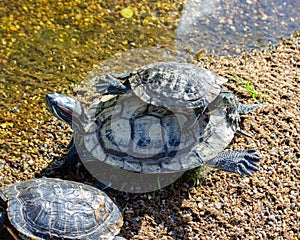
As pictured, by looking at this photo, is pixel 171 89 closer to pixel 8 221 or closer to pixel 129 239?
pixel 129 239

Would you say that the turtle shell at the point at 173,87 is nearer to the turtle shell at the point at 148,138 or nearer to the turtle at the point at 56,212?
the turtle shell at the point at 148,138

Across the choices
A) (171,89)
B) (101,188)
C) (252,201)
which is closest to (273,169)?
(252,201)

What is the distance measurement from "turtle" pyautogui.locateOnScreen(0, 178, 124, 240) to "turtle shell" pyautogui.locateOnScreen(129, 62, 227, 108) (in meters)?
0.91

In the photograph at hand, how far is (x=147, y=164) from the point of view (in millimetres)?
4184

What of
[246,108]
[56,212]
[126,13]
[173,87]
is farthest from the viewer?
[126,13]

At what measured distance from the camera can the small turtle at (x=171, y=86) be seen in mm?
4074

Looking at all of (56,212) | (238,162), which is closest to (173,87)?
(238,162)

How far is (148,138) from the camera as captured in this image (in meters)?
4.21

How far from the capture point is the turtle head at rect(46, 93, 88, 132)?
4305mm

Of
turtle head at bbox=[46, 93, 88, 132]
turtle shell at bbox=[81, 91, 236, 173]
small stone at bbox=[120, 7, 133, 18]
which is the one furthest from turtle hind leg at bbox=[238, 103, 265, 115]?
small stone at bbox=[120, 7, 133, 18]

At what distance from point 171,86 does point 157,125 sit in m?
0.37

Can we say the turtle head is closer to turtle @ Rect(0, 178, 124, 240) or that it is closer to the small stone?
turtle @ Rect(0, 178, 124, 240)

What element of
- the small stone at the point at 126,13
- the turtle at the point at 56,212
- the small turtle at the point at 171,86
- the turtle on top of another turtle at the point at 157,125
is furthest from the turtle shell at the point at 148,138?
the small stone at the point at 126,13

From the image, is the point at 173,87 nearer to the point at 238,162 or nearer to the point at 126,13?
the point at 238,162
